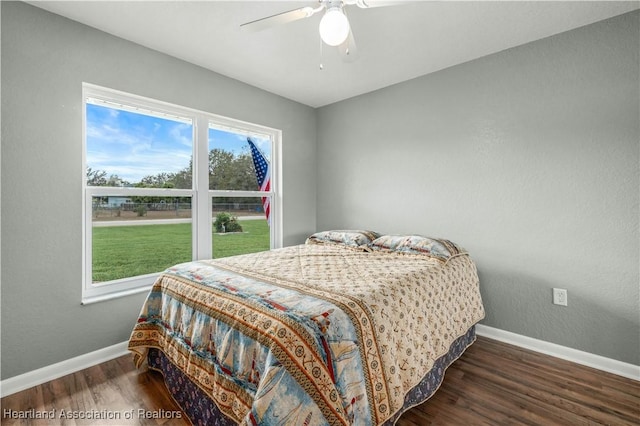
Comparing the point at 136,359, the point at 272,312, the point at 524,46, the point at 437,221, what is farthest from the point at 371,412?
the point at 524,46

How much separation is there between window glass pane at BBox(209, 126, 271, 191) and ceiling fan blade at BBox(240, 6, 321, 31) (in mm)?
1554

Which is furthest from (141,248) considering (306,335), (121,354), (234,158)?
(306,335)

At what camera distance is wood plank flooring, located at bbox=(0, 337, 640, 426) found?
1625 millimetres

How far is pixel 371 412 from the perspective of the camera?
125 centimetres

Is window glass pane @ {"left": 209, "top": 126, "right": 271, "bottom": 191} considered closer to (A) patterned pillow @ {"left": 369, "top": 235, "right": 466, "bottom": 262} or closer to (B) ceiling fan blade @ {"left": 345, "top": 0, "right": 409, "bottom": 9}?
(A) patterned pillow @ {"left": 369, "top": 235, "right": 466, "bottom": 262}

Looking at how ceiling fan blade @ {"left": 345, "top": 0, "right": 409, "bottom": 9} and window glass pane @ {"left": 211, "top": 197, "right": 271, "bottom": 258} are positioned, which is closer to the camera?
ceiling fan blade @ {"left": 345, "top": 0, "right": 409, "bottom": 9}

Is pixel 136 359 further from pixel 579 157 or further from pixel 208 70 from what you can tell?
pixel 579 157

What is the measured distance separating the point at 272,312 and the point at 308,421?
16.8 inches

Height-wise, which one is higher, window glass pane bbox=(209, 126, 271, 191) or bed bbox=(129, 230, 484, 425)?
window glass pane bbox=(209, 126, 271, 191)

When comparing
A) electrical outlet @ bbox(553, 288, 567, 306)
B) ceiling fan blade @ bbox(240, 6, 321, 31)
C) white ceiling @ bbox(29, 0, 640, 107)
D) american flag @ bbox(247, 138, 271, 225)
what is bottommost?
electrical outlet @ bbox(553, 288, 567, 306)

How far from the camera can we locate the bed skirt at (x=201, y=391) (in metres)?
1.46

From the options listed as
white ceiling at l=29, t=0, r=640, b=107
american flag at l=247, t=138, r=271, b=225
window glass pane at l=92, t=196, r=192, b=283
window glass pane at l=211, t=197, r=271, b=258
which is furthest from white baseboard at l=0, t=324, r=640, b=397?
white ceiling at l=29, t=0, r=640, b=107

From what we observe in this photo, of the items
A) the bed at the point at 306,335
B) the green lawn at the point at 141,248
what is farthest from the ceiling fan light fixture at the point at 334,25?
the green lawn at the point at 141,248

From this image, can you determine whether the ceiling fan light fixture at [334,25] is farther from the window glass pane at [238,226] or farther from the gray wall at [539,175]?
the window glass pane at [238,226]
